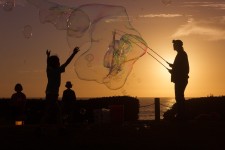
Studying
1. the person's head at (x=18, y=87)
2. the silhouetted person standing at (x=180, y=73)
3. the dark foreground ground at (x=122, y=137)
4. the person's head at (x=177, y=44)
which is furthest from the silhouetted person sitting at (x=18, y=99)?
the person's head at (x=177, y=44)

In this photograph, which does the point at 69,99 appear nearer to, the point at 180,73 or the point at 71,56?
the point at 180,73

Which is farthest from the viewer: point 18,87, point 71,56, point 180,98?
point 18,87

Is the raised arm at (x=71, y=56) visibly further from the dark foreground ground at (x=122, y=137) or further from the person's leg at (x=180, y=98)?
the person's leg at (x=180, y=98)

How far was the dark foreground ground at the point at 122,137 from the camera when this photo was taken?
9938 millimetres

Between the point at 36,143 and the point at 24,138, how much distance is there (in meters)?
1.03

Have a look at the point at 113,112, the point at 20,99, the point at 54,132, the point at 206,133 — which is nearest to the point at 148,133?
the point at 206,133

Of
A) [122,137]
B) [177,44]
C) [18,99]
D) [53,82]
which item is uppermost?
[177,44]

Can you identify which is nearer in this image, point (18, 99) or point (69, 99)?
point (18, 99)

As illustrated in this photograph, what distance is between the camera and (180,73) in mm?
14656

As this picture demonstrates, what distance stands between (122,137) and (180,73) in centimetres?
393

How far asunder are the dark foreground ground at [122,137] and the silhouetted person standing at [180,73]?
88 centimetres

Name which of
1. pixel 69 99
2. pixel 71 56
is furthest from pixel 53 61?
pixel 69 99

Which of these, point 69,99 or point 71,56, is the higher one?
point 71,56

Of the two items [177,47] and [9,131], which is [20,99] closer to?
[9,131]
